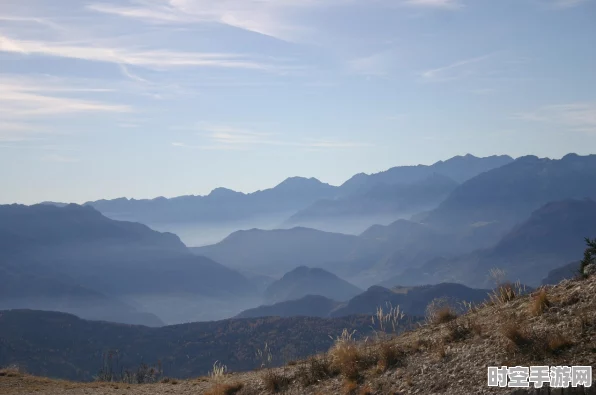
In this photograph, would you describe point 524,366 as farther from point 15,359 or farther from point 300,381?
point 15,359

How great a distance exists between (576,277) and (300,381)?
7.44 meters

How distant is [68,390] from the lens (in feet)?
70.6

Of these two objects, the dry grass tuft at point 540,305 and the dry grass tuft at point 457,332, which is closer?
the dry grass tuft at point 540,305

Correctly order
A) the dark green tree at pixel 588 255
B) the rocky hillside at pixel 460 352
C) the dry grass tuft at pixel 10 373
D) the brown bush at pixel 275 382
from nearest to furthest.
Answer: the rocky hillside at pixel 460 352 → the brown bush at pixel 275 382 → the dark green tree at pixel 588 255 → the dry grass tuft at pixel 10 373

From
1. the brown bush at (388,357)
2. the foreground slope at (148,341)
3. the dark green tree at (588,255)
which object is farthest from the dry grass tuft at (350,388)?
the foreground slope at (148,341)

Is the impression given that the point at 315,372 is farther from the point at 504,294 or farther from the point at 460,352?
the point at 504,294
